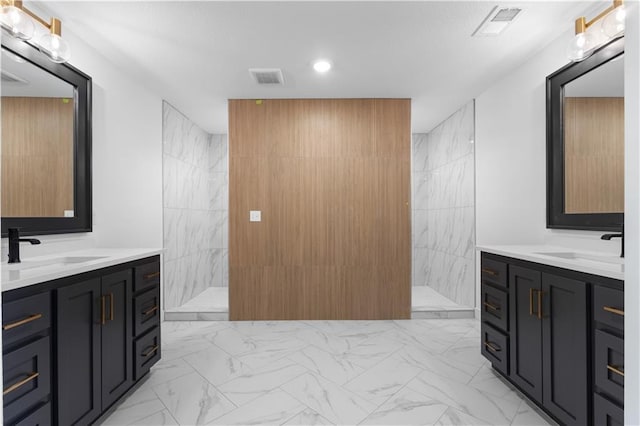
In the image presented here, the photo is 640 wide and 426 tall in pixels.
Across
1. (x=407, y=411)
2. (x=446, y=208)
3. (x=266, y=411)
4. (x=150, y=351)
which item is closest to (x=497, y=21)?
(x=407, y=411)

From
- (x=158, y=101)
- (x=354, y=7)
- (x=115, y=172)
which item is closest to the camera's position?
(x=354, y=7)

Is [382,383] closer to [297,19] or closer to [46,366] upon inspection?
[46,366]

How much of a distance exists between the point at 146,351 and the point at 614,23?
339 centimetres

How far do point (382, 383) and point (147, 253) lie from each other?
6.01ft

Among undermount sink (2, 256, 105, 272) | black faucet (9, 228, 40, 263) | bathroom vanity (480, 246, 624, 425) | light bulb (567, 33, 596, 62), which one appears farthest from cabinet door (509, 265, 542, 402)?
black faucet (9, 228, 40, 263)

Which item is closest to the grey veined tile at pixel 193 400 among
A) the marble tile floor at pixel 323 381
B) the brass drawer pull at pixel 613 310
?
the marble tile floor at pixel 323 381

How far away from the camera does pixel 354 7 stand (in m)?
2.19

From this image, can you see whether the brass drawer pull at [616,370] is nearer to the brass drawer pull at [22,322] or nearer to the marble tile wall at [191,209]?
the brass drawer pull at [22,322]

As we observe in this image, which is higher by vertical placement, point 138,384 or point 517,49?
point 517,49

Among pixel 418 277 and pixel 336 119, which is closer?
pixel 336 119

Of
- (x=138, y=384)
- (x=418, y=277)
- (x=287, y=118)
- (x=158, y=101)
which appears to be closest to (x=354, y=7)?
(x=287, y=118)

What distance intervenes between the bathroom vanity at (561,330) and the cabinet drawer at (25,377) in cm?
242

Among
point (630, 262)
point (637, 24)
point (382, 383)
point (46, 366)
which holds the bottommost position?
point (382, 383)

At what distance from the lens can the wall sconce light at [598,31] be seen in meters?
1.81
